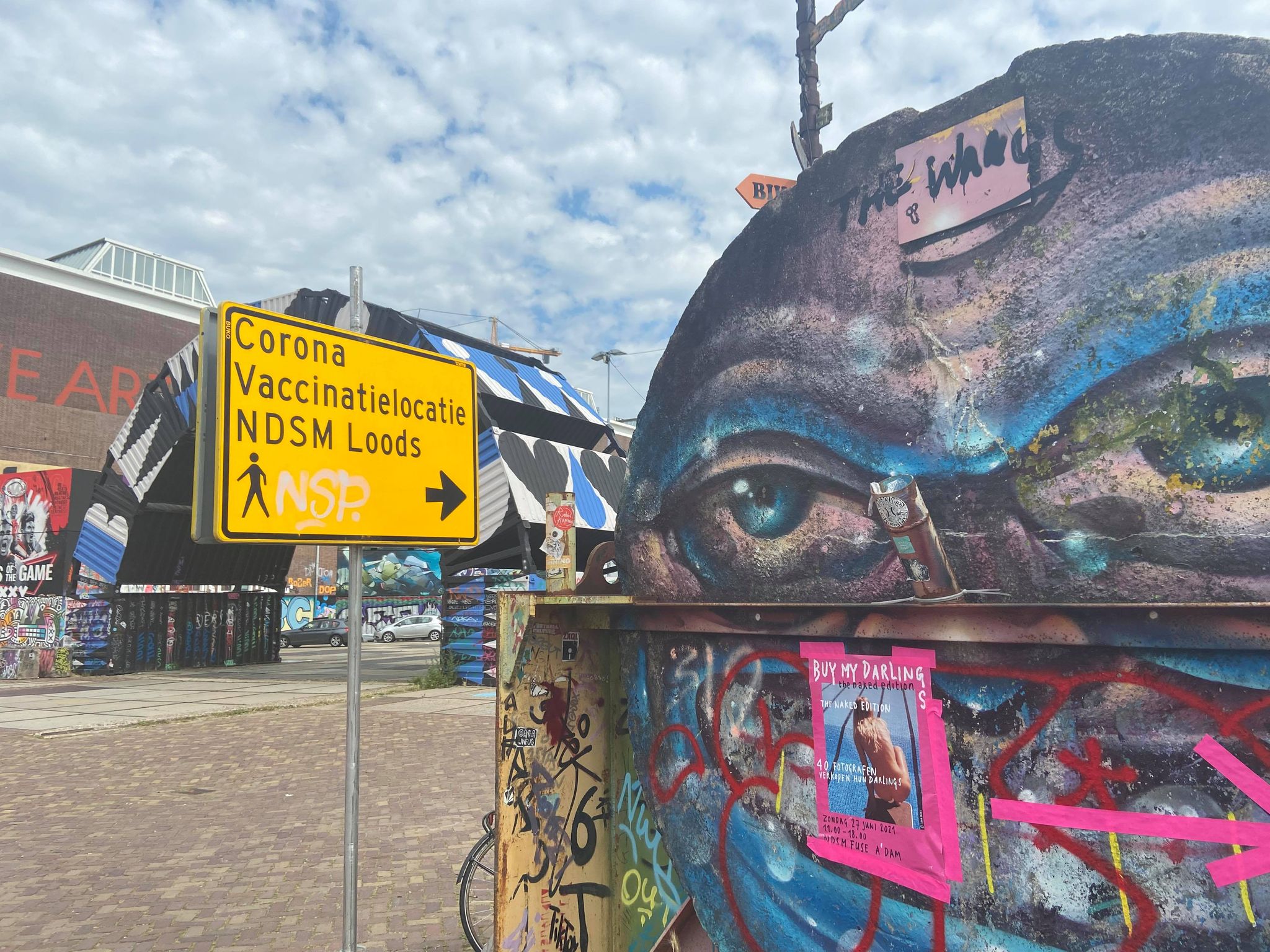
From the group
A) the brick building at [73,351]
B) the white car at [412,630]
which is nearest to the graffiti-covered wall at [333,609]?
the white car at [412,630]

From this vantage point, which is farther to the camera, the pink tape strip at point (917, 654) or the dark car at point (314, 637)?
the dark car at point (314, 637)

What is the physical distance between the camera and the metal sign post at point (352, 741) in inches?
132

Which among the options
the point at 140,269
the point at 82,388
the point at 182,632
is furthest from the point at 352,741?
the point at 140,269

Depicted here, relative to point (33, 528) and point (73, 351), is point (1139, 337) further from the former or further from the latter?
point (73, 351)

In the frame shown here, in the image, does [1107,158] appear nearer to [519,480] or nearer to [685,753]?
[685,753]

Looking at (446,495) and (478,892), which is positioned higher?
(446,495)

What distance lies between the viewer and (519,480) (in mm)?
14992

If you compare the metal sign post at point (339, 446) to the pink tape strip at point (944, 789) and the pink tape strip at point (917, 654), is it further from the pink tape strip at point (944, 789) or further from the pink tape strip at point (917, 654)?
the pink tape strip at point (944, 789)

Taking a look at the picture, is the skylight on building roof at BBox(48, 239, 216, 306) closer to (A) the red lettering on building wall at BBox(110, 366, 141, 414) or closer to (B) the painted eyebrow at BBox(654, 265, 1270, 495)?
(A) the red lettering on building wall at BBox(110, 366, 141, 414)

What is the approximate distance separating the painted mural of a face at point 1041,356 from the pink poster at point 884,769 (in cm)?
26

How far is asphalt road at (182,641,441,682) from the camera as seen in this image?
19859 mm

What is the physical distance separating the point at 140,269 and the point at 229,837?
2109 inches

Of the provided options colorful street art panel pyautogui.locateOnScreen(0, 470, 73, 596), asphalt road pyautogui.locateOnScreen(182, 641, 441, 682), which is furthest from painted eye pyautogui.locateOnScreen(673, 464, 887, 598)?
colorful street art panel pyautogui.locateOnScreen(0, 470, 73, 596)

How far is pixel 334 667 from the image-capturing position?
23297 millimetres
